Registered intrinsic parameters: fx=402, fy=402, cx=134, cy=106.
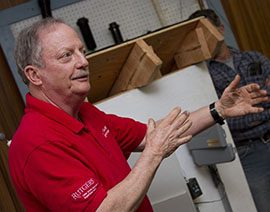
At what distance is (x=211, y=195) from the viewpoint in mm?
2260

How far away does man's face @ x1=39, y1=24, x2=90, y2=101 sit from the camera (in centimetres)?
148

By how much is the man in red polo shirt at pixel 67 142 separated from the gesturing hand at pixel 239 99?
388 mm

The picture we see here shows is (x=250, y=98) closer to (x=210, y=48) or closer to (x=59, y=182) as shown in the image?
(x=210, y=48)

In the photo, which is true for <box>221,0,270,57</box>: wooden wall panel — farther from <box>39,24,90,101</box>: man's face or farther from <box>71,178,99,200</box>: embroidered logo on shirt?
<box>71,178,99,200</box>: embroidered logo on shirt

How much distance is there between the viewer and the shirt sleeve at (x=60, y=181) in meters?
1.27

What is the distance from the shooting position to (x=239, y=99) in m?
1.85

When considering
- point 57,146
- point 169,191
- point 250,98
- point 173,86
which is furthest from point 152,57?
point 57,146

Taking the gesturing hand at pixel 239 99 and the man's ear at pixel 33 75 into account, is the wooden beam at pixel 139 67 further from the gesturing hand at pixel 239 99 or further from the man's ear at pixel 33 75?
the man's ear at pixel 33 75

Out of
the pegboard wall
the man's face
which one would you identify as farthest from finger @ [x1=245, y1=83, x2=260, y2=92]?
the pegboard wall

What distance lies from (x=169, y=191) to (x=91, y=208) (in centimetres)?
84

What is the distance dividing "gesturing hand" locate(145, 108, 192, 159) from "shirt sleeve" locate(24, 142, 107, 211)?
24 cm

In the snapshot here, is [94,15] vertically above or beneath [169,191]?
above

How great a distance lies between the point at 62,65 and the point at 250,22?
2.30 meters

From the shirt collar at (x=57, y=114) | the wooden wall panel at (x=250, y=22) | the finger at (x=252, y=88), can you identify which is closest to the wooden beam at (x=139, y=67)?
the finger at (x=252, y=88)
